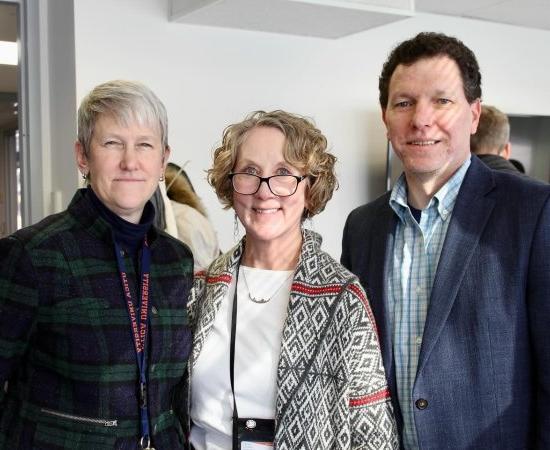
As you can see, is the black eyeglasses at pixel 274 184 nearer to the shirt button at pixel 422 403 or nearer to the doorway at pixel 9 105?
the shirt button at pixel 422 403

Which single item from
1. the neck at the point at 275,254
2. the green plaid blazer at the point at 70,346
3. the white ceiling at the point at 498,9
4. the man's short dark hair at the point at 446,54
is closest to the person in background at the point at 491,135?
the white ceiling at the point at 498,9

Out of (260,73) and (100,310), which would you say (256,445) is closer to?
(100,310)

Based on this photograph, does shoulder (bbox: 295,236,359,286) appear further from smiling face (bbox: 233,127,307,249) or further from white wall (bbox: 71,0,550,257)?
white wall (bbox: 71,0,550,257)

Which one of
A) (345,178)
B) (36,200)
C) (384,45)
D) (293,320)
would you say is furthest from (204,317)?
(384,45)

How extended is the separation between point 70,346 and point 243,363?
0.38 meters

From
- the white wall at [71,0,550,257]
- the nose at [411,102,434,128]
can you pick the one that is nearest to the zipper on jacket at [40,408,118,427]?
the nose at [411,102,434,128]

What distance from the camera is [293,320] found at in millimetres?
1654

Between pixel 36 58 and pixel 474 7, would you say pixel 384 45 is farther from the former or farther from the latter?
pixel 36 58

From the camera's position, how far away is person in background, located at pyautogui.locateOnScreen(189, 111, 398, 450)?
5.26 feet

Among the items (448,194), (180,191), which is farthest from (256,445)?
(180,191)

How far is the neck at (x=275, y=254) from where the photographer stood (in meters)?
1.79

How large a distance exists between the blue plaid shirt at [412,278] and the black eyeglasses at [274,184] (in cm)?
29

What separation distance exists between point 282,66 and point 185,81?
593 millimetres

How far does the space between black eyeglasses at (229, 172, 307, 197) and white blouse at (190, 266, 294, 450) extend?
0.19 m
